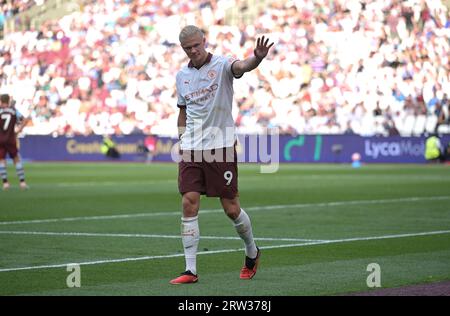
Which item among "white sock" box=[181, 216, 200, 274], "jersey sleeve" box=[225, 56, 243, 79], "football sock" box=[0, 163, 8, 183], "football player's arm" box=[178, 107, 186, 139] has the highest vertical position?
"jersey sleeve" box=[225, 56, 243, 79]

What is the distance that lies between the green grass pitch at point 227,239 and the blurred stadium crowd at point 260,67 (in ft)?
50.8

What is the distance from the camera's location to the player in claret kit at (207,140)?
9.27 meters

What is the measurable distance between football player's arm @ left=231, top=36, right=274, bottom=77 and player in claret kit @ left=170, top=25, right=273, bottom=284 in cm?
2

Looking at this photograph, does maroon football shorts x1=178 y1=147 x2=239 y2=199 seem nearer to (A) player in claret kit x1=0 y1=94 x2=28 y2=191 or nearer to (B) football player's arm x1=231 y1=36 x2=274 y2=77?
(B) football player's arm x1=231 y1=36 x2=274 y2=77

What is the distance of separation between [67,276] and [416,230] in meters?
6.41

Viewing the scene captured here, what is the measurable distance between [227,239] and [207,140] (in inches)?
157

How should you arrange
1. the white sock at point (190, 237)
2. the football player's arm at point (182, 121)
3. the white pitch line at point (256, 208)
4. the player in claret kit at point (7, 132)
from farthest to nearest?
the player in claret kit at point (7, 132), the white pitch line at point (256, 208), the football player's arm at point (182, 121), the white sock at point (190, 237)

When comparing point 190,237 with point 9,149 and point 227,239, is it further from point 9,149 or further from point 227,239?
point 9,149

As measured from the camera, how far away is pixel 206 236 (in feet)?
44.4

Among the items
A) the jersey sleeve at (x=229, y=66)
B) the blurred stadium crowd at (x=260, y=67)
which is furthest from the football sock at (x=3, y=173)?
the blurred stadium crowd at (x=260, y=67)

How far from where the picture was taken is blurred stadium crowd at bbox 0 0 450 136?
4078cm

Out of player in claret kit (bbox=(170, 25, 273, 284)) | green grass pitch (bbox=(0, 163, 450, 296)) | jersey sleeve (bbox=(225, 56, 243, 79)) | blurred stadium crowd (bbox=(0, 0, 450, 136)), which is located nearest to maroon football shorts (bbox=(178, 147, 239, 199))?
player in claret kit (bbox=(170, 25, 273, 284))

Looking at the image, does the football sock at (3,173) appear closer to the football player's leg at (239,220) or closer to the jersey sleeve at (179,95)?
the jersey sleeve at (179,95)
